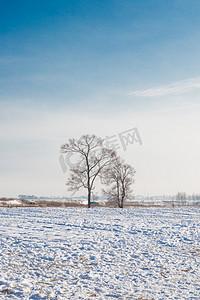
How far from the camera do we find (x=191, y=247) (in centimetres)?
1012

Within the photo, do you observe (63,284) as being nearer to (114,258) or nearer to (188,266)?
(114,258)

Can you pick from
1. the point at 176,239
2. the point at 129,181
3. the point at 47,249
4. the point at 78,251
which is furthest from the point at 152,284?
the point at 129,181

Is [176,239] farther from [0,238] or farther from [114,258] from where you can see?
[0,238]

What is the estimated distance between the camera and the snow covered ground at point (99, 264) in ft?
20.9

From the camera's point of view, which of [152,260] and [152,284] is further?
[152,260]

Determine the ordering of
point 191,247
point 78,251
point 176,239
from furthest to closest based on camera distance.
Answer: point 176,239 < point 191,247 < point 78,251

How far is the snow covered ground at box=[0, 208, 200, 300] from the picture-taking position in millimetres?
6363

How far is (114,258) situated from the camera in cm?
861

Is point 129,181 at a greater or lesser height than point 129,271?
greater

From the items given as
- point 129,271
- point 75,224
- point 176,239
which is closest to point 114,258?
point 129,271

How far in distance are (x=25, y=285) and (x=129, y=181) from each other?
43407 millimetres

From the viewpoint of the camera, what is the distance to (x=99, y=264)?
806cm

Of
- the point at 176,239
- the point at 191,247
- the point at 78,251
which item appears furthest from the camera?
the point at 176,239

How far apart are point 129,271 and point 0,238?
534cm
